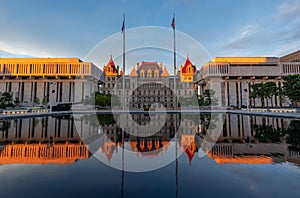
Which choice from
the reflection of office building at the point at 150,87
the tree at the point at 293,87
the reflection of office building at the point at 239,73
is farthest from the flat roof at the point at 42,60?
the tree at the point at 293,87

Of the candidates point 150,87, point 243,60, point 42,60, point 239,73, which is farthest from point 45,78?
point 243,60

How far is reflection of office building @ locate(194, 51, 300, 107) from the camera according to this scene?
48656mm

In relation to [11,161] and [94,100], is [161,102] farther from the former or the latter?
[11,161]

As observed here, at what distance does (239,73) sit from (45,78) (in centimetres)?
5656

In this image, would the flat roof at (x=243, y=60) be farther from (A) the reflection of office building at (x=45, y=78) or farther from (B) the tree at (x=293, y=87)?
(A) the reflection of office building at (x=45, y=78)

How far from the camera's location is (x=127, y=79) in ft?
188

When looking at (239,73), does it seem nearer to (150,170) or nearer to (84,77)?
(84,77)

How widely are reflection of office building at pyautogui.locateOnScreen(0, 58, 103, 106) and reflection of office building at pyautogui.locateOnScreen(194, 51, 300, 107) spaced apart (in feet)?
116

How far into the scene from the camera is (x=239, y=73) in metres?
49.0

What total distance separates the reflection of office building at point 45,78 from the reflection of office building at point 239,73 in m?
35.5

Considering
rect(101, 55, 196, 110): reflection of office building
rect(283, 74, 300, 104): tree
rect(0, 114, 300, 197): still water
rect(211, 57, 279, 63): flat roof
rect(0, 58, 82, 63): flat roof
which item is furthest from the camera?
rect(101, 55, 196, 110): reflection of office building

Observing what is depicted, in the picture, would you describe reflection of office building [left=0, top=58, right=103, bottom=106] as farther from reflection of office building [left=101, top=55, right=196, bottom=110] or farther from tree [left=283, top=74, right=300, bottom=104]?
tree [left=283, top=74, right=300, bottom=104]

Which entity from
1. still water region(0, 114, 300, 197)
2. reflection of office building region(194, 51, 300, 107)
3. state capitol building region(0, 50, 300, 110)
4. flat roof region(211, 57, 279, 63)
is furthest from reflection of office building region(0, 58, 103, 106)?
still water region(0, 114, 300, 197)

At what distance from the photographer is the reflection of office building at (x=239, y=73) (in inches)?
1916
